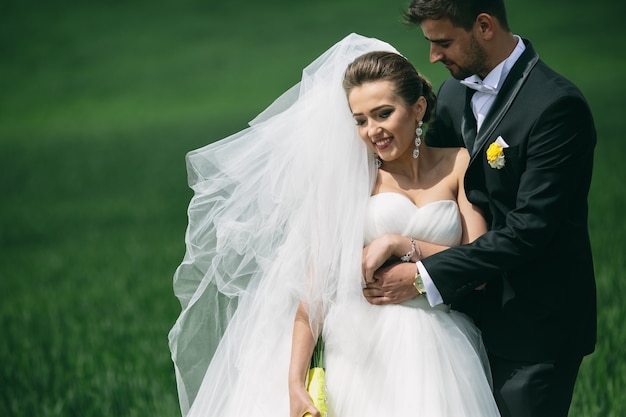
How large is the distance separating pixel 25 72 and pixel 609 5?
79.6 feet

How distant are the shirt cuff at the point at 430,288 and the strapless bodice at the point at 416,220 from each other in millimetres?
186

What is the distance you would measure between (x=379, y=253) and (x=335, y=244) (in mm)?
236

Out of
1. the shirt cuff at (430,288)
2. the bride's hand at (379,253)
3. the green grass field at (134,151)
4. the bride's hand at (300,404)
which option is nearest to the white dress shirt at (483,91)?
the shirt cuff at (430,288)

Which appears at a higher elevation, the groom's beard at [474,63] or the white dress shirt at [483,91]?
the groom's beard at [474,63]

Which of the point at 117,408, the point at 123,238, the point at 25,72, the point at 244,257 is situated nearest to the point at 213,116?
the point at 25,72

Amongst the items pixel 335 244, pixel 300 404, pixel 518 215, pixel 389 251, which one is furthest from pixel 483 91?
pixel 300 404

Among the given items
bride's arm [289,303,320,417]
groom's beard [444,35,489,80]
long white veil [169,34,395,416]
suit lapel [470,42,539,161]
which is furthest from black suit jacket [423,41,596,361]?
bride's arm [289,303,320,417]

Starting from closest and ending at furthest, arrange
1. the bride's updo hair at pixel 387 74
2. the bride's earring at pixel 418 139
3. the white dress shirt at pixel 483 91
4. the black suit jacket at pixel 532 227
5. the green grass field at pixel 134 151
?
the black suit jacket at pixel 532 227 < the white dress shirt at pixel 483 91 < the bride's updo hair at pixel 387 74 < the bride's earring at pixel 418 139 < the green grass field at pixel 134 151

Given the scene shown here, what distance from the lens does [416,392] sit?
3891 millimetres

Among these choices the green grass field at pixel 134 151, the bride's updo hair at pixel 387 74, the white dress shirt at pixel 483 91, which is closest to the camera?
the white dress shirt at pixel 483 91

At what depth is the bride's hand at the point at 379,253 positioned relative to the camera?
3.92 m

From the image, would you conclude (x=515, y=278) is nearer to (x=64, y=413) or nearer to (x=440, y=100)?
(x=440, y=100)

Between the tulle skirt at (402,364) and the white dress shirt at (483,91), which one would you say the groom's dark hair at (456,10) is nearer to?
the white dress shirt at (483,91)

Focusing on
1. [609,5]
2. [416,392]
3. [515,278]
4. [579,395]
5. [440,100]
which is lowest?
[579,395]
